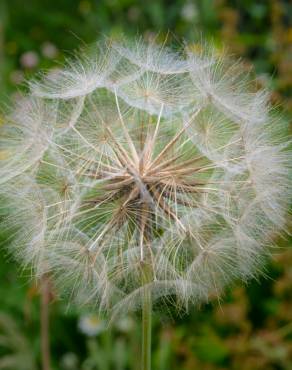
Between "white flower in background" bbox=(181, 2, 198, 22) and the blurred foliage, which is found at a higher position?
"white flower in background" bbox=(181, 2, 198, 22)

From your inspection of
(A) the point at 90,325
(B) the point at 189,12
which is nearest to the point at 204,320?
(A) the point at 90,325

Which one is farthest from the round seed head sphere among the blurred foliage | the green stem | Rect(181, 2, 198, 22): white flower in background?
Rect(181, 2, 198, 22): white flower in background

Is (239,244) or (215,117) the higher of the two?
(215,117)

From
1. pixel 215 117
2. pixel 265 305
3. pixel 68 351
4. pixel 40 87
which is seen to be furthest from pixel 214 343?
pixel 40 87

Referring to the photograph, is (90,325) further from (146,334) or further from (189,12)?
(189,12)

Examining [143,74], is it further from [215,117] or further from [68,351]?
[68,351]

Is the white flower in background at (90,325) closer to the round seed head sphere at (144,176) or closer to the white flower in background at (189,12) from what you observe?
the round seed head sphere at (144,176)

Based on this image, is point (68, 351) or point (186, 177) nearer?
point (186, 177)

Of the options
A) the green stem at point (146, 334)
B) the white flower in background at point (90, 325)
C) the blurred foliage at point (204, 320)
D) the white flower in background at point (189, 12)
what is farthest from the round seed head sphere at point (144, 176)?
the white flower in background at point (189, 12)

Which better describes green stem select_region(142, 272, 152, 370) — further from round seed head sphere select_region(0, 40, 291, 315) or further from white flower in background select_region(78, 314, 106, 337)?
white flower in background select_region(78, 314, 106, 337)
